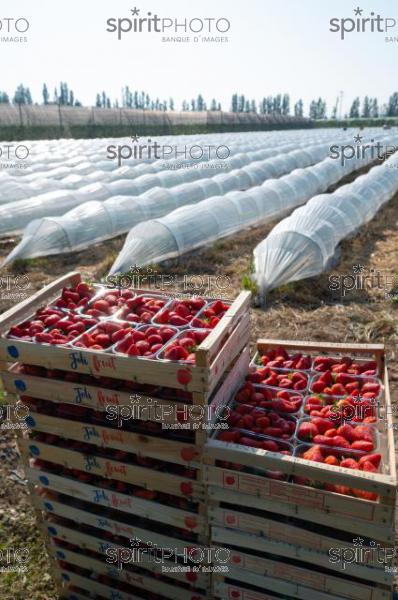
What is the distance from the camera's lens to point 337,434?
300 centimetres

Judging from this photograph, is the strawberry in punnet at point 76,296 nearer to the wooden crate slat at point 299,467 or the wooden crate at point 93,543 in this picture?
the wooden crate slat at point 299,467

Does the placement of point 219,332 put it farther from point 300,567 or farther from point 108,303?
point 300,567

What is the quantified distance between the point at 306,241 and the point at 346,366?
564 cm

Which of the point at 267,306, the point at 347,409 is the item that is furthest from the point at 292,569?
the point at 267,306

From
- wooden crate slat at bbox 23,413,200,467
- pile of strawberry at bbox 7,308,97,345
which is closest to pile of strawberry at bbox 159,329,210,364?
wooden crate slat at bbox 23,413,200,467

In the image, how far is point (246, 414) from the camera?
3.22 m

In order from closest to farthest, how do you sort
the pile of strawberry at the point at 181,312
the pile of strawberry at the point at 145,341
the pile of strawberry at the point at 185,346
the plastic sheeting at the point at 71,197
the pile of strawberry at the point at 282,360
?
the pile of strawberry at the point at 185,346
the pile of strawberry at the point at 145,341
the pile of strawberry at the point at 181,312
the pile of strawberry at the point at 282,360
the plastic sheeting at the point at 71,197

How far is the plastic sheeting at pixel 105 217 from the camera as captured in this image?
437 inches

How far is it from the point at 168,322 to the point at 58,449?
121 cm

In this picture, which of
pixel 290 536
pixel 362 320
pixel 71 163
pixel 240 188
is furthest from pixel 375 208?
pixel 71 163

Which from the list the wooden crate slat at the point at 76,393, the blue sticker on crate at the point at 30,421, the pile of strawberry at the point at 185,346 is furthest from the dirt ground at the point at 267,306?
the pile of strawberry at the point at 185,346

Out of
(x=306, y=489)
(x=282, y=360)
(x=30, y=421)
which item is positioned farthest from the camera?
(x=282, y=360)

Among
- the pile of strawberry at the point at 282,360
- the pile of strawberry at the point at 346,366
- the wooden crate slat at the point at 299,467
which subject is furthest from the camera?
the pile of strawberry at the point at 282,360

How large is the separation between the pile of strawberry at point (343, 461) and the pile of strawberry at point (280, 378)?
27.8 inches
